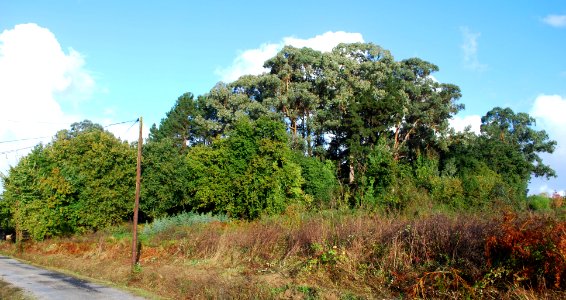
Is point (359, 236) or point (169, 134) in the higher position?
point (169, 134)

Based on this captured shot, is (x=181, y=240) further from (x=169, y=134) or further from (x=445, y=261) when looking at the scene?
(x=169, y=134)

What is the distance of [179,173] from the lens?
45312 mm

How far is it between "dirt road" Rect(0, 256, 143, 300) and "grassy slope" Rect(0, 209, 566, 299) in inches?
49.9

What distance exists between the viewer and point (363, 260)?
14.4 m

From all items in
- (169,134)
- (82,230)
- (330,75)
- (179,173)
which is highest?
(330,75)

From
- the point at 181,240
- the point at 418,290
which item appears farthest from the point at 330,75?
the point at 418,290

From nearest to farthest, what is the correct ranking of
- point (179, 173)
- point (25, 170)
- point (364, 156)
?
point (25, 170), point (179, 173), point (364, 156)

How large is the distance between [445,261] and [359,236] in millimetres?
3274

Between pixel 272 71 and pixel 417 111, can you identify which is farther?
pixel 272 71

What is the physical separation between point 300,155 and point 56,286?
1209 inches

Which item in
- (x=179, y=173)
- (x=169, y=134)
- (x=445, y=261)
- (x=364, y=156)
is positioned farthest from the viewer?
(x=169, y=134)

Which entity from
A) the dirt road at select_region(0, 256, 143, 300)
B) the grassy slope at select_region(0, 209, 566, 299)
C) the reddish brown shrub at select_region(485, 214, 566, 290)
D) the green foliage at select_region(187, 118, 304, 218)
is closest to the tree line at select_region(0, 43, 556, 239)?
the green foliage at select_region(187, 118, 304, 218)

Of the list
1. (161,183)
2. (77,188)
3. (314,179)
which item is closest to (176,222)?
(77,188)

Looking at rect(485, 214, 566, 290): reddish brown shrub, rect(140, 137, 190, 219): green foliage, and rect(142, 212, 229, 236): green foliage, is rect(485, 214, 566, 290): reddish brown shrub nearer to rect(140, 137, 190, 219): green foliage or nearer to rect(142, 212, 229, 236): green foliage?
rect(142, 212, 229, 236): green foliage
